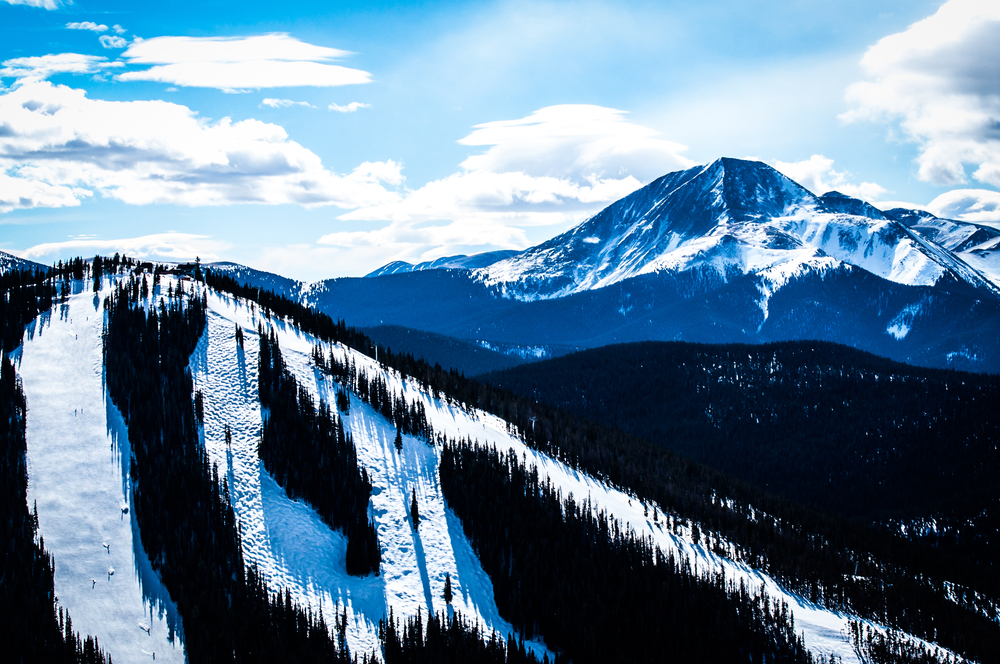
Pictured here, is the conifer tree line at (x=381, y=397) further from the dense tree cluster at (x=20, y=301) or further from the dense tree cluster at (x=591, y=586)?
the dense tree cluster at (x=20, y=301)

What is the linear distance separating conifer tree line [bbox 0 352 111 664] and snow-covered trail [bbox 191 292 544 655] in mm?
14244

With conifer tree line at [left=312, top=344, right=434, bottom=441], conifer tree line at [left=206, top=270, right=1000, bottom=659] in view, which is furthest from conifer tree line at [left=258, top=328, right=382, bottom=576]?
conifer tree line at [left=206, top=270, right=1000, bottom=659]

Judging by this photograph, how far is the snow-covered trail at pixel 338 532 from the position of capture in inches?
2398

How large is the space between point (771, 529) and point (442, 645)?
61.5 meters

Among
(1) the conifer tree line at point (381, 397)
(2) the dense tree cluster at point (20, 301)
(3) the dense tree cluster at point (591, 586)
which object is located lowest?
(3) the dense tree cluster at point (591, 586)

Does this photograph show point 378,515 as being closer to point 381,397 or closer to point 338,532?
point 338,532

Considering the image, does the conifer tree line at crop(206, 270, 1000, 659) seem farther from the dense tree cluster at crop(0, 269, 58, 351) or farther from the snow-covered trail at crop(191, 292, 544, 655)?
the dense tree cluster at crop(0, 269, 58, 351)

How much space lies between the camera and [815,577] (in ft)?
281

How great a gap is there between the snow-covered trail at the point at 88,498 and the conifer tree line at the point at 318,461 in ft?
46.0

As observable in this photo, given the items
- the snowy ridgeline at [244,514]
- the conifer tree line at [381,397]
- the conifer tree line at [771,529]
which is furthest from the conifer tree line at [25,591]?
the conifer tree line at [771,529]

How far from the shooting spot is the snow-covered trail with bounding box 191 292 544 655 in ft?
200

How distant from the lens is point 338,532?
6694 cm

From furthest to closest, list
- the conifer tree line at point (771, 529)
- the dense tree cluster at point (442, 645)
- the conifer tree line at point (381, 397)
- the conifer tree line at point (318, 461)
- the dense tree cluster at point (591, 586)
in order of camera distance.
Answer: the conifer tree line at point (381, 397)
the conifer tree line at point (771, 529)
the conifer tree line at point (318, 461)
the dense tree cluster at point (591, 586)
the dense tree cluster at point (442, 645)

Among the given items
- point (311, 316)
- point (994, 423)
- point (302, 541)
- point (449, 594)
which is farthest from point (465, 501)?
point (994, 423)
